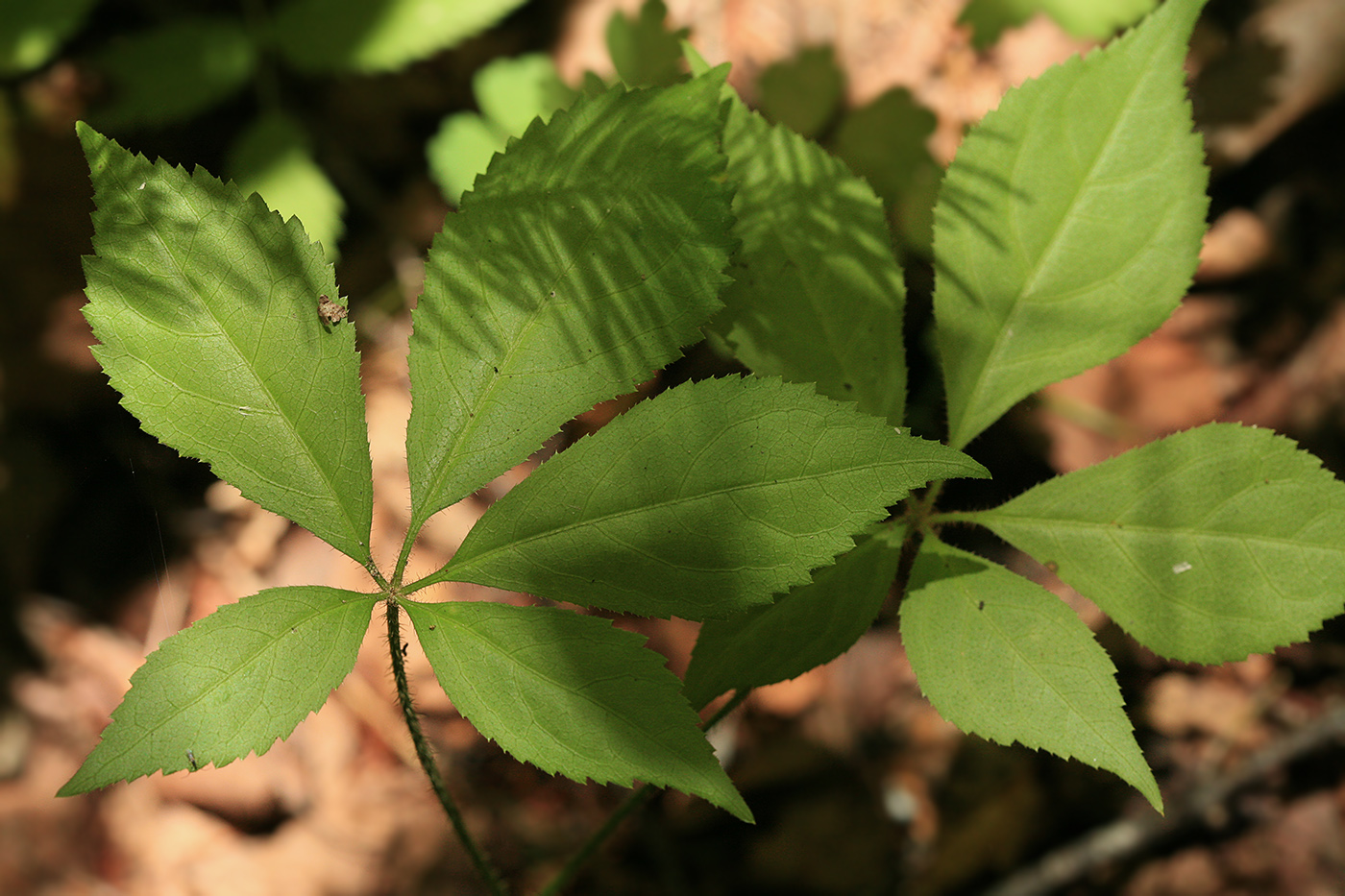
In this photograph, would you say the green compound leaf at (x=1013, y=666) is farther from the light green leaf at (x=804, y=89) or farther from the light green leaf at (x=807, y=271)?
the light green leaf at (x=804, y=89)

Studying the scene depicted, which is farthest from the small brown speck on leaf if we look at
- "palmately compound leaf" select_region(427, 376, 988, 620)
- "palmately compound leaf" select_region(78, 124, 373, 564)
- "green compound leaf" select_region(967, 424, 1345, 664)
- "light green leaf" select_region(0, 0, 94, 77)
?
"light green leaf" select_region(0, 0, 94, 77)

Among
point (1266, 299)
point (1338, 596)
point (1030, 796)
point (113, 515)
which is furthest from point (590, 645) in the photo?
point (1266, 299)

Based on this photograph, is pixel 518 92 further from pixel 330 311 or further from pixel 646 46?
pixel 330 311

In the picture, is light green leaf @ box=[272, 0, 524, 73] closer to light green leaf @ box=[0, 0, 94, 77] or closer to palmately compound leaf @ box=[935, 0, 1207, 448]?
light green leaf @ box=[0, 0, 94, 77]

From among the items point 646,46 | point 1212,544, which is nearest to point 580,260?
point 1212,544

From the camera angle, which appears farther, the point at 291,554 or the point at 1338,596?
the point at 291,554

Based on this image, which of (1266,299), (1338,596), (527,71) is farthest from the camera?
(1266,299)

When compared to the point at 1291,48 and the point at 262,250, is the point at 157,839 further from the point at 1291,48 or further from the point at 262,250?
the point at 1291,48
